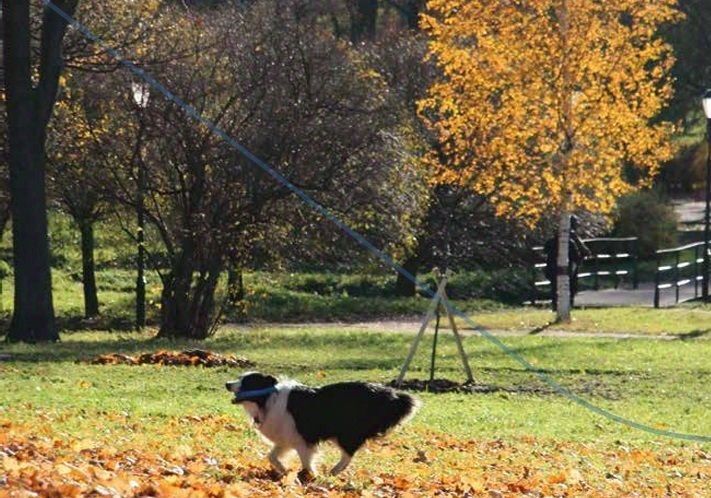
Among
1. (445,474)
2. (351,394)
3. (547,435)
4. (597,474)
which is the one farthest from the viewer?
(547,435)

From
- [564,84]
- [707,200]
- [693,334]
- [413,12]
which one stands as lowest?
[693,334]

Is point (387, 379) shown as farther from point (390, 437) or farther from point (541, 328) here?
point (541, 328)

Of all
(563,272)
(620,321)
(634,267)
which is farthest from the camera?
(634,267)

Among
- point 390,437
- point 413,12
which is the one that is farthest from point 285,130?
point 413,12

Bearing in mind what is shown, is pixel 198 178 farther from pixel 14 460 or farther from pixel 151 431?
pixel 14 460

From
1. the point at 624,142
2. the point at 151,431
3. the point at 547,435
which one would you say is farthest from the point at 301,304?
the point at 151,431

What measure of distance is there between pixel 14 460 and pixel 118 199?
1775 cm

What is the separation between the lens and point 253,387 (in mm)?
10156

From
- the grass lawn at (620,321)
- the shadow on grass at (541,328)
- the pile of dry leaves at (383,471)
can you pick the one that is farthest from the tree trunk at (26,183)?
the pile of dry leaves at (383,471)

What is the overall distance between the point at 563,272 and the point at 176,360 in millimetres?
11993

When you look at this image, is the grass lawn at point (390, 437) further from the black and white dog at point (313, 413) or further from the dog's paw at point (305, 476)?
the black and white dog at point (313, 413)

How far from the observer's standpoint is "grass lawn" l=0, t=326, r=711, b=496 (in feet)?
31.1

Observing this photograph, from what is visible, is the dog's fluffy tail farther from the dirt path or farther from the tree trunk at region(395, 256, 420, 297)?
the tree trunk at region(395, 256, 420, 297)

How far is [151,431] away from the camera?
12094 millimetres
